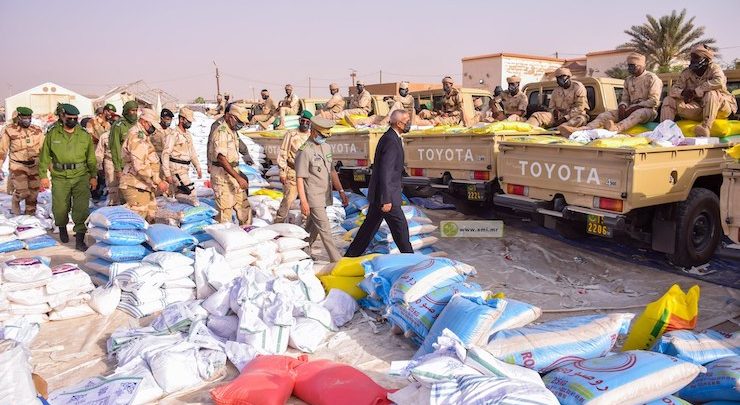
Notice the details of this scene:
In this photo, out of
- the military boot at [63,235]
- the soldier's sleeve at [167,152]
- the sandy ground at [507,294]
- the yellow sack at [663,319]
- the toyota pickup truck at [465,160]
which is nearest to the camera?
the yellow sack at [663,319]

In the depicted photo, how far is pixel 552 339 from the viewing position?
2.76 meters

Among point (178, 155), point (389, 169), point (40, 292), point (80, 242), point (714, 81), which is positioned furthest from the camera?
point (178, 155)

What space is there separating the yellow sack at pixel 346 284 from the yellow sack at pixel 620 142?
227 cm

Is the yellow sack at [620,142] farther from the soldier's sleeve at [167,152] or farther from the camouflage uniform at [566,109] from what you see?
the soldier's sleeve at [167,152]

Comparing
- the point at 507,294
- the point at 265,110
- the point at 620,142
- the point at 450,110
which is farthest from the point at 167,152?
the point at 265,110

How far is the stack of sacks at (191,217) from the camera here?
18.9 ft

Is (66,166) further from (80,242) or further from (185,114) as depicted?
(185,114)

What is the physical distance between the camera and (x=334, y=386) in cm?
265

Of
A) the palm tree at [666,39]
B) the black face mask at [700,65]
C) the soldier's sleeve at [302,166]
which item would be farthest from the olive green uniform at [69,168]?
the palm tree at [666,39]

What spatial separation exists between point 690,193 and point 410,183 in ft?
10.3

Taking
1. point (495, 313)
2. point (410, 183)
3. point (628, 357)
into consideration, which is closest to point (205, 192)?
point (410, 183)

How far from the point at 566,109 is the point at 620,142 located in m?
2.62

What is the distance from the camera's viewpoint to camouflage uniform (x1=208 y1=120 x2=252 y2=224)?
592cm

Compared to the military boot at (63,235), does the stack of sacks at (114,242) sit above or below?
above
